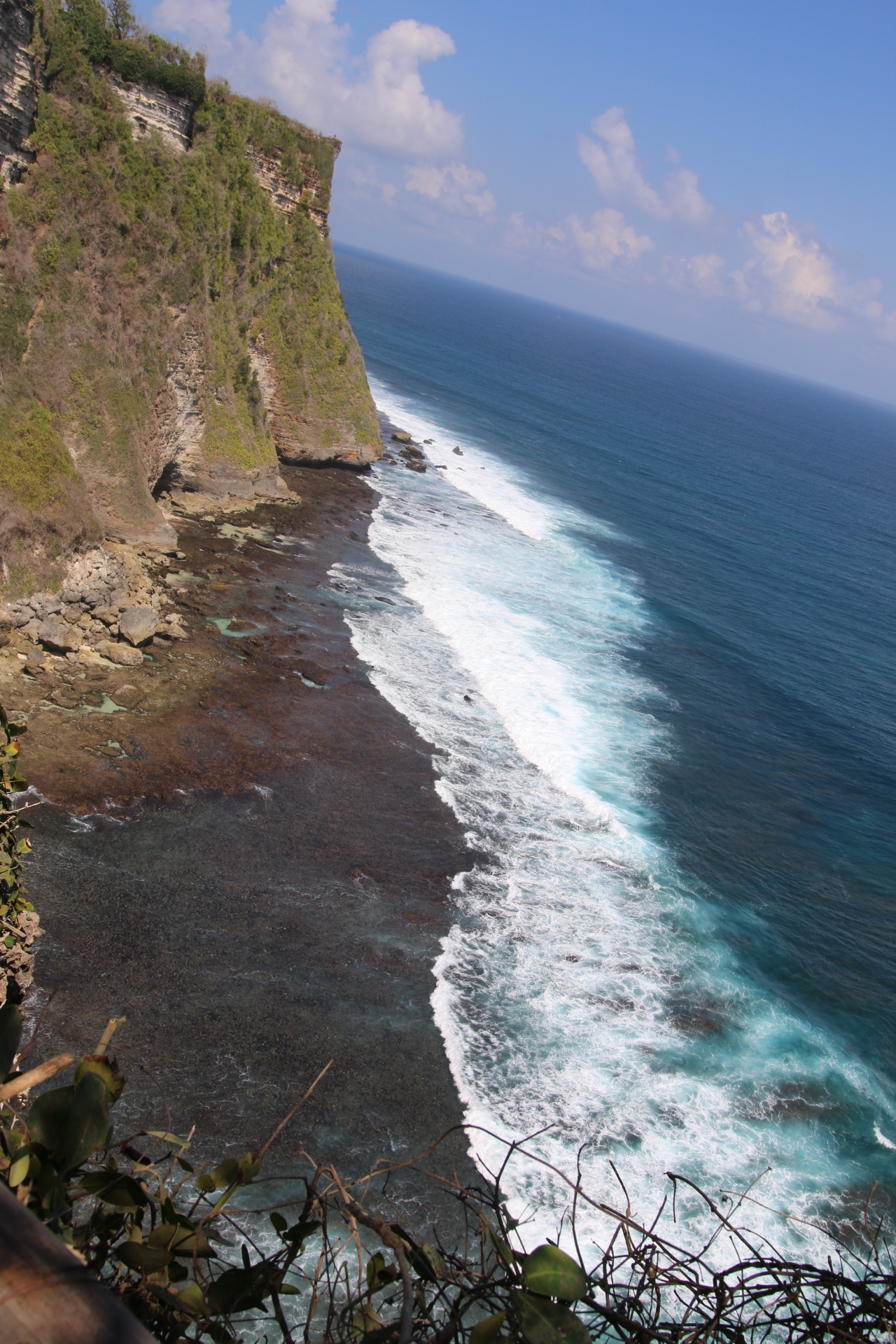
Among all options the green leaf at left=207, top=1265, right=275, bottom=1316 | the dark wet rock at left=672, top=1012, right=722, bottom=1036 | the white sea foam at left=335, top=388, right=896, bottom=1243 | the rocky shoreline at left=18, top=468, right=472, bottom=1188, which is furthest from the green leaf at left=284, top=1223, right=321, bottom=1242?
the dark wet rock at left=672, top=1012, right=722, bottom=1036

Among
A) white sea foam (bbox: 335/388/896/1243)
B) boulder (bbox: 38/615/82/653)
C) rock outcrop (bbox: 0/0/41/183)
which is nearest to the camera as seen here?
white sea foam (bbox: 335/388/896/1243)

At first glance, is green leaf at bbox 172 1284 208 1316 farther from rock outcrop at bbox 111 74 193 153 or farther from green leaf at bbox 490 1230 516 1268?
rock outcrop at bbox 111 74 193 153

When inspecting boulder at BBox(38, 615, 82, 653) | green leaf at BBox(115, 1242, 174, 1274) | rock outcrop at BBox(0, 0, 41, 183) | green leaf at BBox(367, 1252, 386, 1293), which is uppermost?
rock outcrop at BBox(0, 0, 41, 183)

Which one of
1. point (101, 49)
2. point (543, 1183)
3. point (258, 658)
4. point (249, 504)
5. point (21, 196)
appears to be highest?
point (101, 49)

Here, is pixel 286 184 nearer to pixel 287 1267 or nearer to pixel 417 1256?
Result: pixel 417 1256

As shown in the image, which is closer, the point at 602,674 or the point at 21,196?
the point at 21,196

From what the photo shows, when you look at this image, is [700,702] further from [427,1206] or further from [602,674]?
[427,1206]

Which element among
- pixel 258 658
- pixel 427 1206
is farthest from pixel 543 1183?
pixel 258 658
